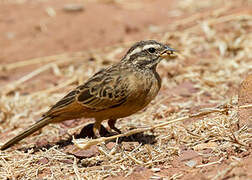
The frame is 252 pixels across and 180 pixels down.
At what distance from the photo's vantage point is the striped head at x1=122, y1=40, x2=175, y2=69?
6398mm

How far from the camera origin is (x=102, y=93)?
623 centimetres

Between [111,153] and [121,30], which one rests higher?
[121,30]

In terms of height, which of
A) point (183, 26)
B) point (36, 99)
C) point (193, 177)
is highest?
point (183, 26)

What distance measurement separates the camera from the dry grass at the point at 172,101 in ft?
17.7

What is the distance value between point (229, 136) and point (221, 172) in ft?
2.58

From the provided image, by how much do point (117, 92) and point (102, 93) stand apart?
24 centimetres

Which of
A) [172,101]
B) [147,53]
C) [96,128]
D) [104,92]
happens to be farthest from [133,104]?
[172,101]

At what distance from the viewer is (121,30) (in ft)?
42.2

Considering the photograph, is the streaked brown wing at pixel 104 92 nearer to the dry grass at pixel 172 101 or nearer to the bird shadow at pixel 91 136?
the bird shadow at pixel 91 136

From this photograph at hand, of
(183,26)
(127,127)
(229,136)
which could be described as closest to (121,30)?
(183,26)

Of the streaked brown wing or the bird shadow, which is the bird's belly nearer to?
the streaked brown wing

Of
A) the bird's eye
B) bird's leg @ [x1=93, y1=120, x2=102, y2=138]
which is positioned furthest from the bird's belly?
the bird's eye

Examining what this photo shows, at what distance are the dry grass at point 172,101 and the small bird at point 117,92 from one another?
1.75ft

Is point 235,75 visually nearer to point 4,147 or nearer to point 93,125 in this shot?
point 93,125
